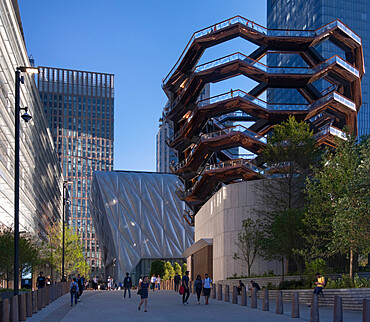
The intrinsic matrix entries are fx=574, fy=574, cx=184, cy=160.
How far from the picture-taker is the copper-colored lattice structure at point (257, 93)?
53.4 m

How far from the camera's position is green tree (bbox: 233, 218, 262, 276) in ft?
137

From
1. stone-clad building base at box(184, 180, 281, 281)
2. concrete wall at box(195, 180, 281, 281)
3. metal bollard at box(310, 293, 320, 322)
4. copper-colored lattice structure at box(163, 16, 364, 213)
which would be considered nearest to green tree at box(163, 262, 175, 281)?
copper-colored lattice structure at box(163, 16, 364, 213)

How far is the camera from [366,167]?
2397cm

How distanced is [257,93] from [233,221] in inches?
642

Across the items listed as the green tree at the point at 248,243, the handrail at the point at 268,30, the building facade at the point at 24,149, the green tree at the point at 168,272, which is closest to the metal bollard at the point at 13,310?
the green tree at the point at 248,243

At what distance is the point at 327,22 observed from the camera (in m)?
131

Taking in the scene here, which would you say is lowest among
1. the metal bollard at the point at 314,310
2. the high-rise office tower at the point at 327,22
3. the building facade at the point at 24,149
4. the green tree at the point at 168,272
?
the green tree at the point at 168,272

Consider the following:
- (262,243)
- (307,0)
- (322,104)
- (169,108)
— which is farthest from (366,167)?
(307,0)

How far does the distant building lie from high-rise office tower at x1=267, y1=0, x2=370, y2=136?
41.3 meters

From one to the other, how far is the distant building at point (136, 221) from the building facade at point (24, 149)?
10.7 meters

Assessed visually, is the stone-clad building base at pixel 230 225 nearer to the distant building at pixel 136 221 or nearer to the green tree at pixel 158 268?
the green tree at pixel 158 268

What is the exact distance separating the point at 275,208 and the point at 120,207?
2817 inches

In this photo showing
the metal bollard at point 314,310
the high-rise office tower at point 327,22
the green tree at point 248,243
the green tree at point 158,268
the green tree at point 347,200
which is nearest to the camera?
the metal bollard at point 314,310

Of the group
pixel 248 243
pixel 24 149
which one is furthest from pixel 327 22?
pixel 248 243
